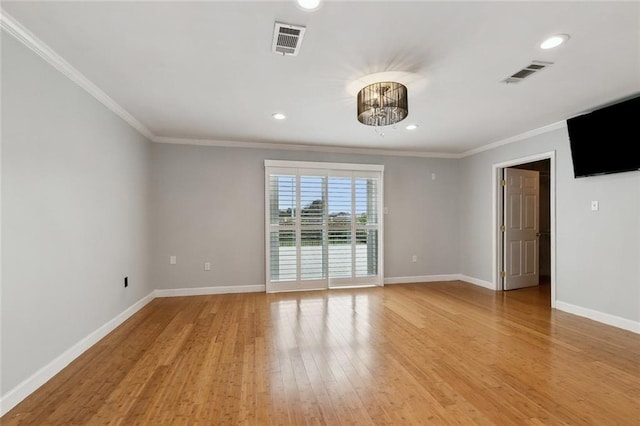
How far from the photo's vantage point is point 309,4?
1.74 metres

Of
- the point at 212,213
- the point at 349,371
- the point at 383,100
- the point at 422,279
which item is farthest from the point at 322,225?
the point at 349,371

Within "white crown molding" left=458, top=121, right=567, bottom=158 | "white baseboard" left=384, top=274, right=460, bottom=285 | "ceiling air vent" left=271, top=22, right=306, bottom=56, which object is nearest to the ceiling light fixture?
"ceiling air vent" left=271, top=22, right=306, bottom=56

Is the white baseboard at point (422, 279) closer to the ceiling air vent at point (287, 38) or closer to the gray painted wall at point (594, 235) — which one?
the gray painted wall at point (594, 235)

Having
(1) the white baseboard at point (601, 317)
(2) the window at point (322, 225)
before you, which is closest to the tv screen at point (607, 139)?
(1) the white baseboard at point (601, 317)

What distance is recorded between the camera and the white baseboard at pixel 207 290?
4690mm

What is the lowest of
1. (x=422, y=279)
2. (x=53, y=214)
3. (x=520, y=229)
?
(x=422, y=279)

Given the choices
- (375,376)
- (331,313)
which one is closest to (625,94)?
(375,376)

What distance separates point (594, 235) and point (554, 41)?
8.89 ft

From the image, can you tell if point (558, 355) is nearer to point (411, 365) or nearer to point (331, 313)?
point (411, 365)

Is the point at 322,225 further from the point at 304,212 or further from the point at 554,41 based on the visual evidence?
the point at 554,41

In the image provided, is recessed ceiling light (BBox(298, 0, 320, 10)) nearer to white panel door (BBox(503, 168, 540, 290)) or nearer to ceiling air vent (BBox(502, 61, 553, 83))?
ceiling air vent (BBox(502, 61, 553, 83))

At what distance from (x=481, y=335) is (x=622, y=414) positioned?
1.28 metres

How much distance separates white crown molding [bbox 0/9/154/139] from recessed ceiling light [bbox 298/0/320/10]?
1.82m

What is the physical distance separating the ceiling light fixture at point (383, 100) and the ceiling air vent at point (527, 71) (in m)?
0.98
